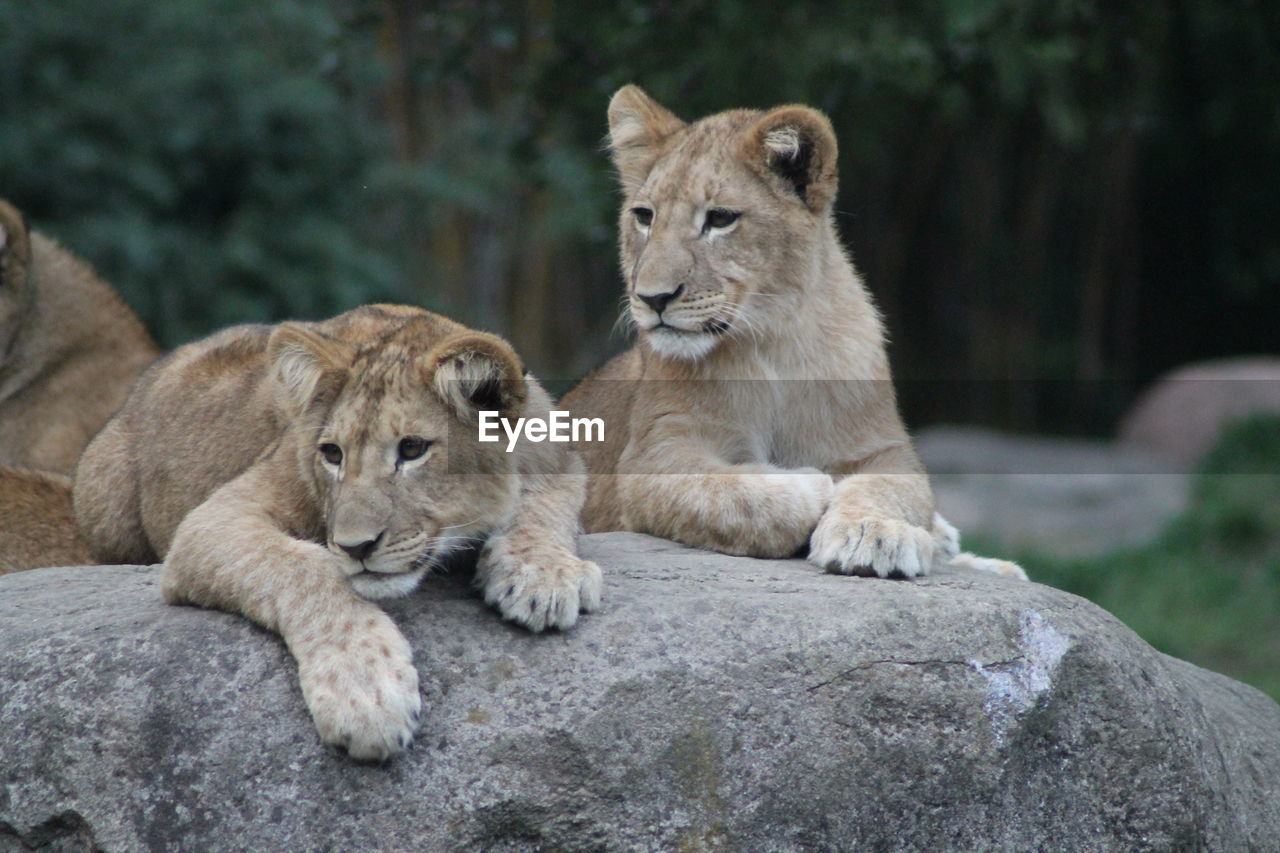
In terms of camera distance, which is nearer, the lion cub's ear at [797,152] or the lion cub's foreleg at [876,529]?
the lion cub's foreleg at [876,529]

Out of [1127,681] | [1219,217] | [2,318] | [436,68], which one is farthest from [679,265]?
[1219,217]

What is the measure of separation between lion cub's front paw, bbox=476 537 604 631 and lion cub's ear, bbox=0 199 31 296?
399cm

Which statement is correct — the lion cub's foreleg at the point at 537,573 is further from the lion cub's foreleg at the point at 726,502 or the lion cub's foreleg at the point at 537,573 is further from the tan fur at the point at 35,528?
the tan fur at the point at 35,528

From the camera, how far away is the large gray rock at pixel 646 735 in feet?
11.7

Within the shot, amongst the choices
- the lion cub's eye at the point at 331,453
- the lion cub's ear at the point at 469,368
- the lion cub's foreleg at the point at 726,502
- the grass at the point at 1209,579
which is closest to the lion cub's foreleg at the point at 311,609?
the lion cub's eye at the point at 331,453

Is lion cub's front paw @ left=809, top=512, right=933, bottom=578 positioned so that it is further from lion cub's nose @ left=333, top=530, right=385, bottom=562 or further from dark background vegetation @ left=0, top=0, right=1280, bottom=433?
dark background vegetation @ left=0, top=0, right=1280, bottom=433

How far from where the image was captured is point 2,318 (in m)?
7.05

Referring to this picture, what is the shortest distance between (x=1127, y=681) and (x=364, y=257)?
910 cm

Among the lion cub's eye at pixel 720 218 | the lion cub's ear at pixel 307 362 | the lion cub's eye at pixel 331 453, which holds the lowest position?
the lion cub's eye at pixel 331 453

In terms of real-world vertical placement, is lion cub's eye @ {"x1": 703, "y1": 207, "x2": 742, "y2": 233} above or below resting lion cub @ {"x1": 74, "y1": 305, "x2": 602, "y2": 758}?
above

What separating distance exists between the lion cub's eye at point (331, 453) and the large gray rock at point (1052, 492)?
23.8 feet

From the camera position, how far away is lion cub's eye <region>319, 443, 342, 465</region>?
154 inches

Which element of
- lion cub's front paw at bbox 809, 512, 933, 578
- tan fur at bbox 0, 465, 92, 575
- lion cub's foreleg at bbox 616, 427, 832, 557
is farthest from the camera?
tan fur at bbox 0, 465, 92, 575

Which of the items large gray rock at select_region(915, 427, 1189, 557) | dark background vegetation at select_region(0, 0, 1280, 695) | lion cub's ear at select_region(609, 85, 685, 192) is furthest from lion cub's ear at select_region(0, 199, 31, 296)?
large gray rock at select_region(915, 427, 1189, 557)
